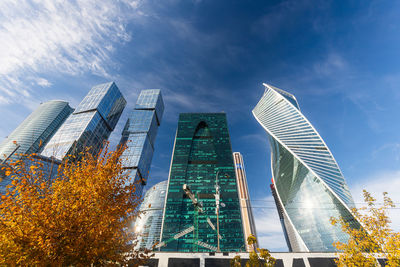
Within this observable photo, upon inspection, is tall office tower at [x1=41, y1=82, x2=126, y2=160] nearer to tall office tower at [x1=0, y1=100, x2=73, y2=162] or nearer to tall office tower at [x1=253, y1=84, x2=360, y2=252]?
tall office tower at [x1=0, y1=100, x2=73, y2=162]

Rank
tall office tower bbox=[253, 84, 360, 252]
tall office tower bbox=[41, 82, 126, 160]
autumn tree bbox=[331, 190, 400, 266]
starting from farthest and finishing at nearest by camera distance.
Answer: tall office tower bbox=[41, 82, 126, 160]
tall office tower bbox=[253, 84, 360, 252]
autumn tree bbox=[331, 190, 400, 266]

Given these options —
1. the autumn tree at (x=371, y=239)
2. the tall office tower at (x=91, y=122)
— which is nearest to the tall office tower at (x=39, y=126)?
the tall office tower at (x=91, y=122)

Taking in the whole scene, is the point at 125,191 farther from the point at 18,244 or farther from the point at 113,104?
the point at 113,104

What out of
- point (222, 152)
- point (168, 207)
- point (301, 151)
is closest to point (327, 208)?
point (301, 151)

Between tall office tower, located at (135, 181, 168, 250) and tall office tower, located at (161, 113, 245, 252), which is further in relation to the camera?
tall office tower, located at (135, 181, 168, 250)

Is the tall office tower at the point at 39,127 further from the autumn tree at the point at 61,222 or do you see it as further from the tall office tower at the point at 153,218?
the autumn tree at the point at 61,222

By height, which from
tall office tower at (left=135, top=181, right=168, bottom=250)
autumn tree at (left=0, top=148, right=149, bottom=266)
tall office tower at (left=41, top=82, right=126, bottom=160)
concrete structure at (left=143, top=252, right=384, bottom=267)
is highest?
tall office tower at (left=41, top=82, right=126, bottom=160)

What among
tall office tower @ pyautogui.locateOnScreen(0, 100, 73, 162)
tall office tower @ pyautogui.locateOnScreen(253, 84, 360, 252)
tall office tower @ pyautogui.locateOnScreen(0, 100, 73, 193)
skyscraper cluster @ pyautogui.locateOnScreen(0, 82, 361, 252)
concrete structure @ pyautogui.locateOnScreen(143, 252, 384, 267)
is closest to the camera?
concrete structure @ pyautogui.locateOnScreen(143, 252, 384, 267)

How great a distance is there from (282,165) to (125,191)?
96.6 m

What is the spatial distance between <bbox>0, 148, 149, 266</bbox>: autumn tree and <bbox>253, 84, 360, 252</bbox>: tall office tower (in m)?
76.2

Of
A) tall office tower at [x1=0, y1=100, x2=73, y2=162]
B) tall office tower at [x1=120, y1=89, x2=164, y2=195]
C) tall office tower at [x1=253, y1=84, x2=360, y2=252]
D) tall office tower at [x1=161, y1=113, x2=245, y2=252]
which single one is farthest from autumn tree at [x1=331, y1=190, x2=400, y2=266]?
tall office tower at [x1=0, y1=100, x2=73, y2=162]

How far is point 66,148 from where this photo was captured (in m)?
90.7

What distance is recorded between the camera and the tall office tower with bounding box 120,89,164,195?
123000 millimetres

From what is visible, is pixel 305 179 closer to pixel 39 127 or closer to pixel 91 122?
pixel 91 122
